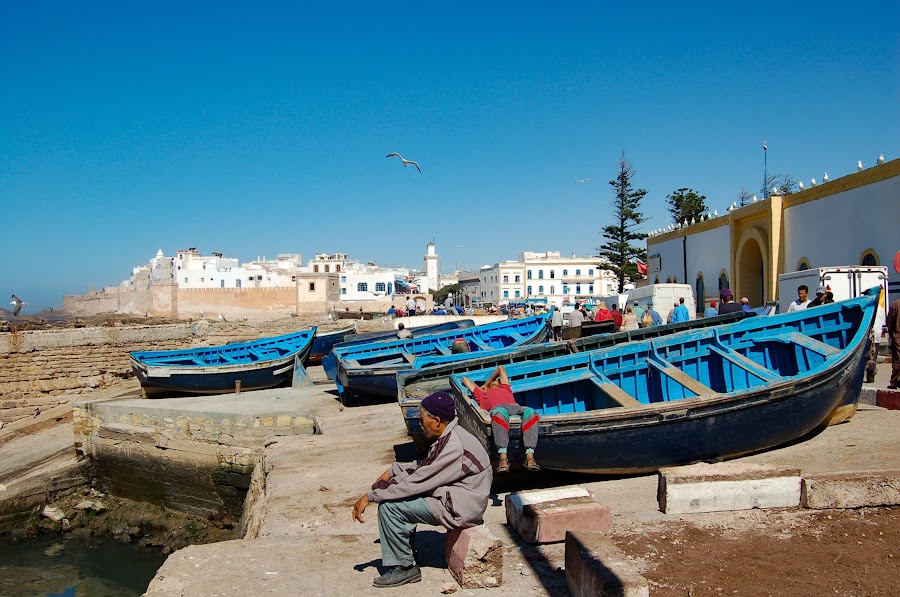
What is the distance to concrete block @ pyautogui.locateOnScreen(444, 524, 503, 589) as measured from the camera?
4.03m

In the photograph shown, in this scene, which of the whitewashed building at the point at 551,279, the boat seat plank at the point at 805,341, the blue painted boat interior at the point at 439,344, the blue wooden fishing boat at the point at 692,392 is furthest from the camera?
the whitewashed building at the point at 551,279

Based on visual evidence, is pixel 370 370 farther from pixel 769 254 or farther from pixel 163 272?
pixel 163 272

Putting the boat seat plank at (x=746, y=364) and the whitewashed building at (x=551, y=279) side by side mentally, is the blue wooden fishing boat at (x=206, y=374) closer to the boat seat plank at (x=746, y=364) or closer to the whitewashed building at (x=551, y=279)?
the boat seat plank at (x=746, y=364)

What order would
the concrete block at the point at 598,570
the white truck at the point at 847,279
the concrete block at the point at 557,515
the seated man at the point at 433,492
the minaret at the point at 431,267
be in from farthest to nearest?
the minaret at the point at 431,267 < the white truck at the point at 847,279 < the concrete block at the point at 557,515 < the seated man at the point at 433,492 < the concrete block at the point at 598,570

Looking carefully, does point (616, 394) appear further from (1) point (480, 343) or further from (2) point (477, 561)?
(1) point (480, 343)

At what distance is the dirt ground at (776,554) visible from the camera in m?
3.68

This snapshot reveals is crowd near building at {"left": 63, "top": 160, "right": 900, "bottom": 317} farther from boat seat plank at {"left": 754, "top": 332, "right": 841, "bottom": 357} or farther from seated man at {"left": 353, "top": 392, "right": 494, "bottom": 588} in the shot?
seated man at {"left": 353, "top": 392, "right": 494, "bottom": 588}

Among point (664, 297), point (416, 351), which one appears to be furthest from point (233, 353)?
point (664, 297)

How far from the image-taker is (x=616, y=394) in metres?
7.06

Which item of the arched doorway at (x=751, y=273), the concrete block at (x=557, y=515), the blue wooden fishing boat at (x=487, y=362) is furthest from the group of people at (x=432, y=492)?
the arched doorway at (x=751, y=273)

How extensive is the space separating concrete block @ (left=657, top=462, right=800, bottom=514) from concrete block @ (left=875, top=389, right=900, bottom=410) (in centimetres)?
474

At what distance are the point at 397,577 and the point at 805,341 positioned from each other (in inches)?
252

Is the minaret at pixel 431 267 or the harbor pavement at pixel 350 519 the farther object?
the minaret at pixel 431 267

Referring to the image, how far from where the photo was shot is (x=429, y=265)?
11475 cm
